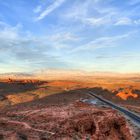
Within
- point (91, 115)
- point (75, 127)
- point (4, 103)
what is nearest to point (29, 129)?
point (75, 127)

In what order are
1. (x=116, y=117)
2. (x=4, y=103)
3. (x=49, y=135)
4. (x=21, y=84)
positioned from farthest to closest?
(x=21, y=84) → (x=4, y=103) → (x=116, y=117) → (x=49, y=135)

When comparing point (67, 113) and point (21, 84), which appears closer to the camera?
point (67, 113)

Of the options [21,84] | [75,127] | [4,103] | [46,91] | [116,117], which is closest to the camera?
[75,127]

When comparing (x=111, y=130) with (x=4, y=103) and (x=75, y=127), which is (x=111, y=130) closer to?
(x=75, y=127)

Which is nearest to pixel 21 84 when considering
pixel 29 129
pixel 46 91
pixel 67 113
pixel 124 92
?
pixel 46 91

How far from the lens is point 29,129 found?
16969mm

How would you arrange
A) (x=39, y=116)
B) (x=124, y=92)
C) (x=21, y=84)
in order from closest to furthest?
(x=39, y=116) < (x=124, y=92) < (x=21, y=84)

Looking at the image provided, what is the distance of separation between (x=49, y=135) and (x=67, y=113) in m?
5.46

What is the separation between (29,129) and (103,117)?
406cm

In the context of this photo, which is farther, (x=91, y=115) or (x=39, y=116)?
(x=39, y=116)

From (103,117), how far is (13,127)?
14.9ft

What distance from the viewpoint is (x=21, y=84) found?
6062cm

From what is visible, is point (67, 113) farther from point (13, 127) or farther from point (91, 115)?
point (13, 127)

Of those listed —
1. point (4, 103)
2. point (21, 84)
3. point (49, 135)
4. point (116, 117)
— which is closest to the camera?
point (49, 135)
